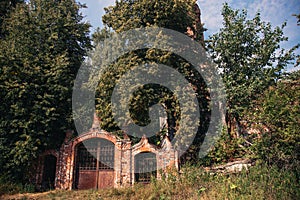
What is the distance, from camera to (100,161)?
16.2 m

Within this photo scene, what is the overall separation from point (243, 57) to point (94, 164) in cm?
1235

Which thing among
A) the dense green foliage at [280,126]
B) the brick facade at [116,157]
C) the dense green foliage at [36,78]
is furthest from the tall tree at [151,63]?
the dense green foliage at [280,126]

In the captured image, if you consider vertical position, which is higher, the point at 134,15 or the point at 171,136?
the point at 134,15

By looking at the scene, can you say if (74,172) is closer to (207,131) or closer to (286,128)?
(207,131)

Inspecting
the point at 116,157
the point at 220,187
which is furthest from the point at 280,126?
the point at 116,157

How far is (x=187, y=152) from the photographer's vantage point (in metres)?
15.6

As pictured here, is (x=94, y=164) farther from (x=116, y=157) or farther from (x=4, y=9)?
(x=4, y=9)

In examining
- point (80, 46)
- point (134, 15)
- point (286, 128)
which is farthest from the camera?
point (80, 46)

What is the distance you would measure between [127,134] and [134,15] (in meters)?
8.00

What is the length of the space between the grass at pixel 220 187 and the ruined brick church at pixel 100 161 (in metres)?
3.69

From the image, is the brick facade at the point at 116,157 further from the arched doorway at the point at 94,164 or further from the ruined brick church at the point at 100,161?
the arched doorway at the point at 94,164

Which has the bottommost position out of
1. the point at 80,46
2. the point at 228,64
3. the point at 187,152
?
the point at 187,152

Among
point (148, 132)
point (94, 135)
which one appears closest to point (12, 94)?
point (94, 135)

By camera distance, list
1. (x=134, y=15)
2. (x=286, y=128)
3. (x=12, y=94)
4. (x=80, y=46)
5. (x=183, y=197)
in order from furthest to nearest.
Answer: (x=80, y=46) < (x=134, y=15) < (x=12, y=94) < (x=286, y=128) < (x=183, y=197)
